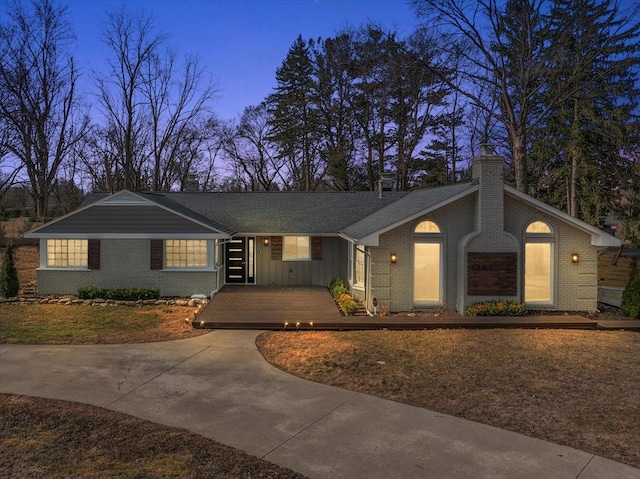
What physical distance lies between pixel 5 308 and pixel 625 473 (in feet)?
53.9

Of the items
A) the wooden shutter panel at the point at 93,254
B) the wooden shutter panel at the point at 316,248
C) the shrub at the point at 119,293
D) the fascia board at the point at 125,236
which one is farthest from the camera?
the wooden shutter panel at the point at 316,248

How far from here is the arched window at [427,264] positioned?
13.7m

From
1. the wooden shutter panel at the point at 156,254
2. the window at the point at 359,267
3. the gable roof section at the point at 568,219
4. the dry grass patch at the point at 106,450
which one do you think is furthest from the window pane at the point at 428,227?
the dry grass patch at the point at 106,450

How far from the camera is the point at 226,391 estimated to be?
7.29 metres

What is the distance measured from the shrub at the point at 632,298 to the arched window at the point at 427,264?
561 centimetres

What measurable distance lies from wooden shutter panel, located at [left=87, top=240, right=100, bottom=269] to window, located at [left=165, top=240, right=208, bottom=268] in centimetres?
246

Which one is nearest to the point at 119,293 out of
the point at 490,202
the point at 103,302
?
the point at 103,302

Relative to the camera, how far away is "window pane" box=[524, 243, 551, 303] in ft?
45.3

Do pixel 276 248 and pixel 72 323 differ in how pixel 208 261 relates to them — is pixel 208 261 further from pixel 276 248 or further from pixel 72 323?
pixel 72 323

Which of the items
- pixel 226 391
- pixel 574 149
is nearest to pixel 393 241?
pixel 226 391

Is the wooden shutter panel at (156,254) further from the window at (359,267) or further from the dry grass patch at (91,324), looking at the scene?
the window at (359,267)

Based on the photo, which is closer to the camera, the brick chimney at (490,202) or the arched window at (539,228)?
the brick chimney at (490,202)

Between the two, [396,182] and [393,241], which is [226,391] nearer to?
[393,241]

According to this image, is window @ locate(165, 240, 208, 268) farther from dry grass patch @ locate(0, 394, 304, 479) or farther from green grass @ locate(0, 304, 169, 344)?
dry grass patch @ locate(0, 394, 304, 479)
